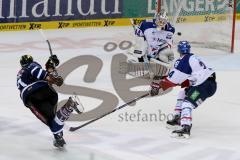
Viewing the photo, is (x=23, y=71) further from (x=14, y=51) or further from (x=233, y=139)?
(x=14, y=51)

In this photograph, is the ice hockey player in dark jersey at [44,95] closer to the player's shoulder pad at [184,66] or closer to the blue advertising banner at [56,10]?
the player's shoulder pad at [184,66]

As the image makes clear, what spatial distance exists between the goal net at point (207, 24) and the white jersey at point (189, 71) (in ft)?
15.7

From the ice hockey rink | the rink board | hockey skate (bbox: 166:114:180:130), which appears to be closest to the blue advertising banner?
the rink board

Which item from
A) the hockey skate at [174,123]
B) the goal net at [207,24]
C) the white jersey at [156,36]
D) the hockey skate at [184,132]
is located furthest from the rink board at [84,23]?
the hockey skate at [184,132]

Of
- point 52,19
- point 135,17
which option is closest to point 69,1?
point 52,19

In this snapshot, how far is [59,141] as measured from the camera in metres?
6.73

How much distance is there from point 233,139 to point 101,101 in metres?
2.13

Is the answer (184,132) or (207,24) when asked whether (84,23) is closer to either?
(207,24)

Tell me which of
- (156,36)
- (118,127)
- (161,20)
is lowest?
(118,127)

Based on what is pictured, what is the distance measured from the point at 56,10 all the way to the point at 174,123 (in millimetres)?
5969

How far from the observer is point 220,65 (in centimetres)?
1129

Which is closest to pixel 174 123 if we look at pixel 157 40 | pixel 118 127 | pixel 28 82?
pixel 118 127

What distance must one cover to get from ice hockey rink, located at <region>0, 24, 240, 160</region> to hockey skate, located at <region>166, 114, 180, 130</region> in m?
0.11

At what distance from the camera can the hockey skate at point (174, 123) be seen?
7734 millimetres
